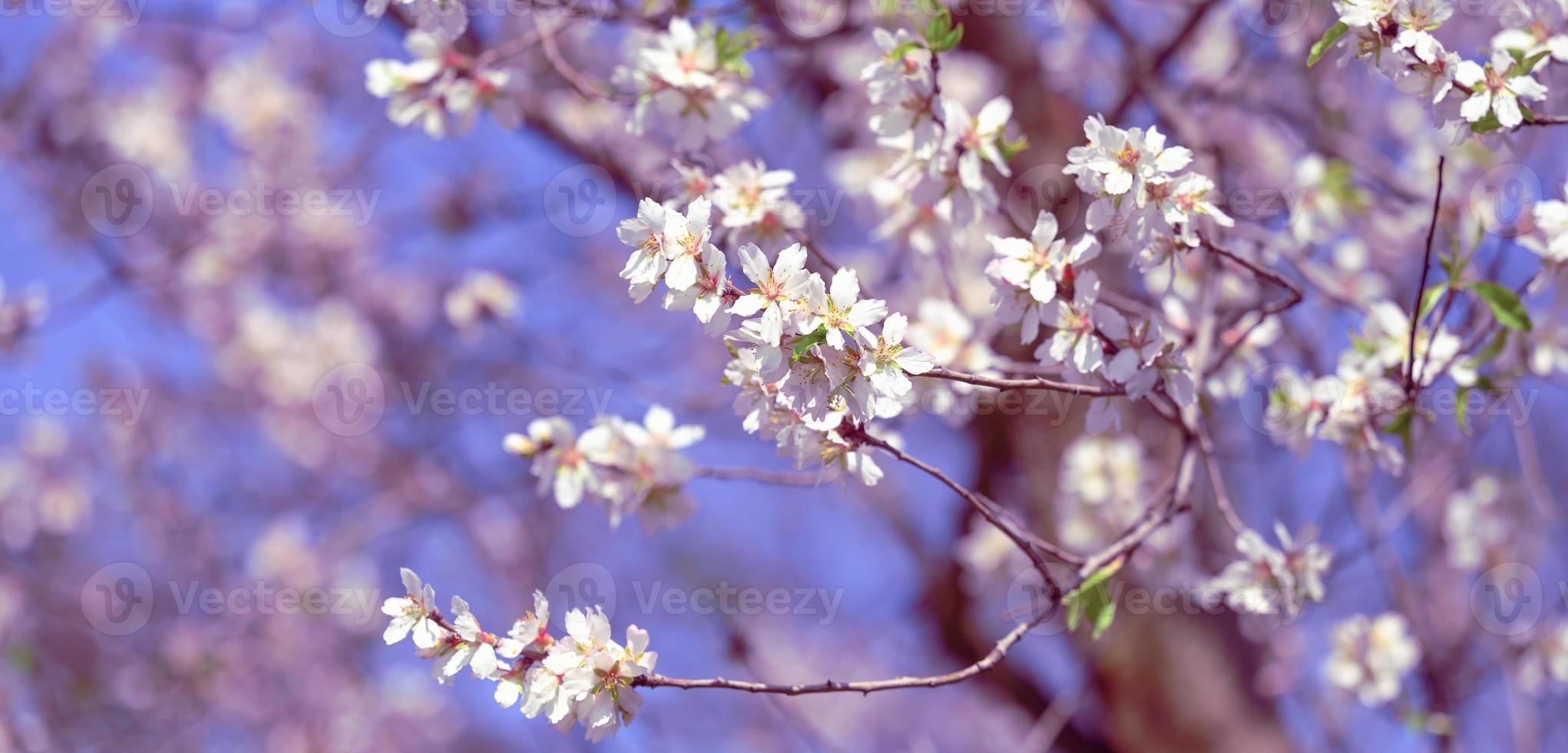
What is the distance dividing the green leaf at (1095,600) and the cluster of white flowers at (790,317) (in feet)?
1.48

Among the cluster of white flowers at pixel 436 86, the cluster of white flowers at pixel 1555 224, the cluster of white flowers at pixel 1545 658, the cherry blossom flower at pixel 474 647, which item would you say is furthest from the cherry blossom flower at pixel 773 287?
the cluster of white flowers at pixel 1545 658

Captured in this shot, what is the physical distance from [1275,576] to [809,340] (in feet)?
3.66

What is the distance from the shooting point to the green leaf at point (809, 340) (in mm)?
1166

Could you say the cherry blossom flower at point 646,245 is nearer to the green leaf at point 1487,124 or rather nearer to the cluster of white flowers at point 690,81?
the cluster of white flowers at point 690,81

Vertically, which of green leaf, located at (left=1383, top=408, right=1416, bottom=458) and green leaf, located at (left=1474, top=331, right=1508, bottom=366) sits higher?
green leaf, located at (left=1474, top=331, right=1508, bottom=366)

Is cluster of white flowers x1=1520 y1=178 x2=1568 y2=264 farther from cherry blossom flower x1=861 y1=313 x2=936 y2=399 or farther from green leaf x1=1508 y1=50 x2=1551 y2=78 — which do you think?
cherry blossom flower x1=861 y1=313 x2=936 y2=399

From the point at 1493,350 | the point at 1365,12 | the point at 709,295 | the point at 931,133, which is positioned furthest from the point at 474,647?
the point at 1493,350

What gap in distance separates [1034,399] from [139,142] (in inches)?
164

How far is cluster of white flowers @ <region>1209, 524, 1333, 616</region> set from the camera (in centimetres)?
181

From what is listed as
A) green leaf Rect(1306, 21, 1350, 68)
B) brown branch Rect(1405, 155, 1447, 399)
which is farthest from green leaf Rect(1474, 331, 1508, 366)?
green leaf Rect(1306, 21, 1350, 68)

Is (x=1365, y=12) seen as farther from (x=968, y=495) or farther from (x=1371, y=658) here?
(x=1371, y=658)

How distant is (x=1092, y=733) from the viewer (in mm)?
Result: 3158

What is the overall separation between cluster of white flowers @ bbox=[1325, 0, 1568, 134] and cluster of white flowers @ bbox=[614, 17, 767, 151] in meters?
0.93

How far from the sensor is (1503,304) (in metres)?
1.59
